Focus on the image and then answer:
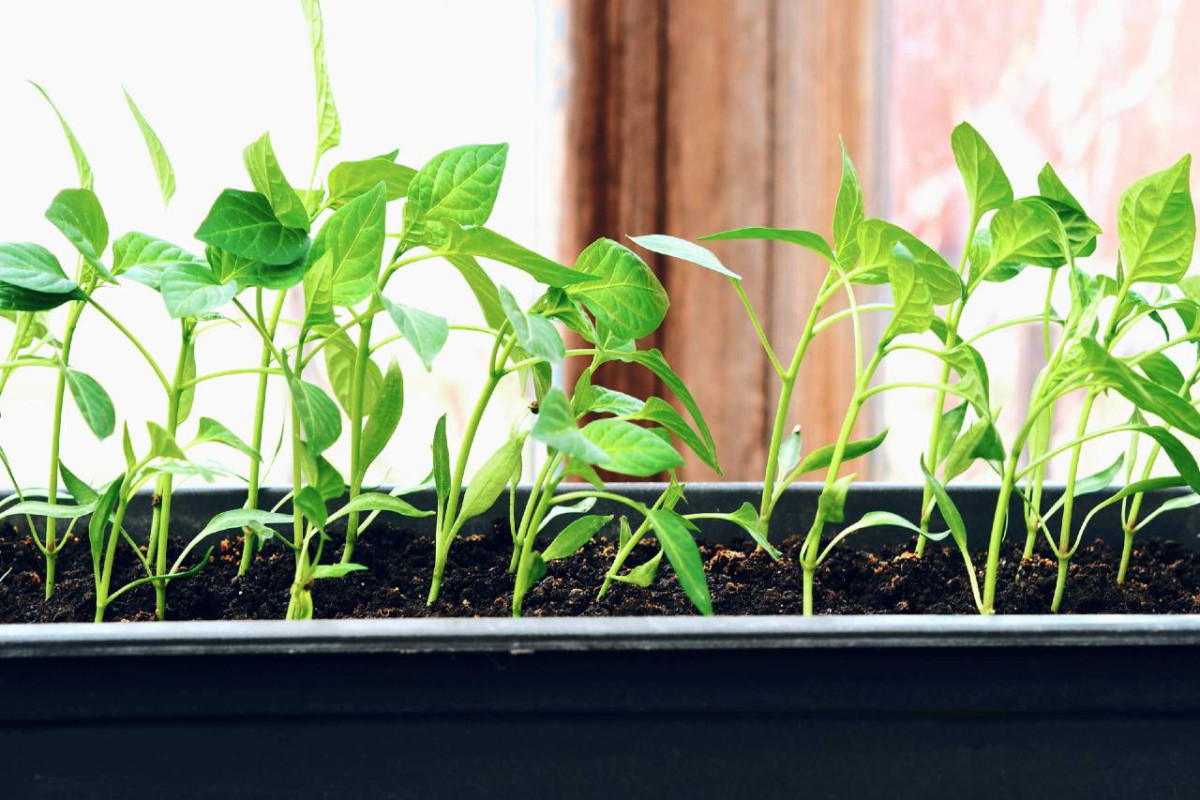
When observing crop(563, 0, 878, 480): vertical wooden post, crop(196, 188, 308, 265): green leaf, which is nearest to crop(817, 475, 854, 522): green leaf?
crop(196, 188, 308, 265): green leaf

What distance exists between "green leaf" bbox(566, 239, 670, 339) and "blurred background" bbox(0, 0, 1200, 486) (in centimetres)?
65

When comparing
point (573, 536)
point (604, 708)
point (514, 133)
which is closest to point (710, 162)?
point (514, 133)

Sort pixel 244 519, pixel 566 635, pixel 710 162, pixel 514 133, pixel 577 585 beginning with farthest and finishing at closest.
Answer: pixel 514 133, pixel 710 162, pixel 577 585, pixel 244 519, pixel 566 635

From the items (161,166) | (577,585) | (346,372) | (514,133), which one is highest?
(514,133)

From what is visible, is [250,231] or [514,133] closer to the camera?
[250,231]

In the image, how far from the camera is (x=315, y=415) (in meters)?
0.40

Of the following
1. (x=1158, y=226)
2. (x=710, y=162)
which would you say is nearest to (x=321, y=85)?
(x=1158, y=226)

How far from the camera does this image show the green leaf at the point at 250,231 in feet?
1.28

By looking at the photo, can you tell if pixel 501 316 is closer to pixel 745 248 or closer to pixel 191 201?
pixel 745 248

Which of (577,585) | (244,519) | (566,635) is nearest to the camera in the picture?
(566,635)

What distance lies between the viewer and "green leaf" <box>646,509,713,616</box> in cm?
41

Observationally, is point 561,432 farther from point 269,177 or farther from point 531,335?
point 269,177

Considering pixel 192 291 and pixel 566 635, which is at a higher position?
pixel 192 291

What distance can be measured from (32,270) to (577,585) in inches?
10.9
